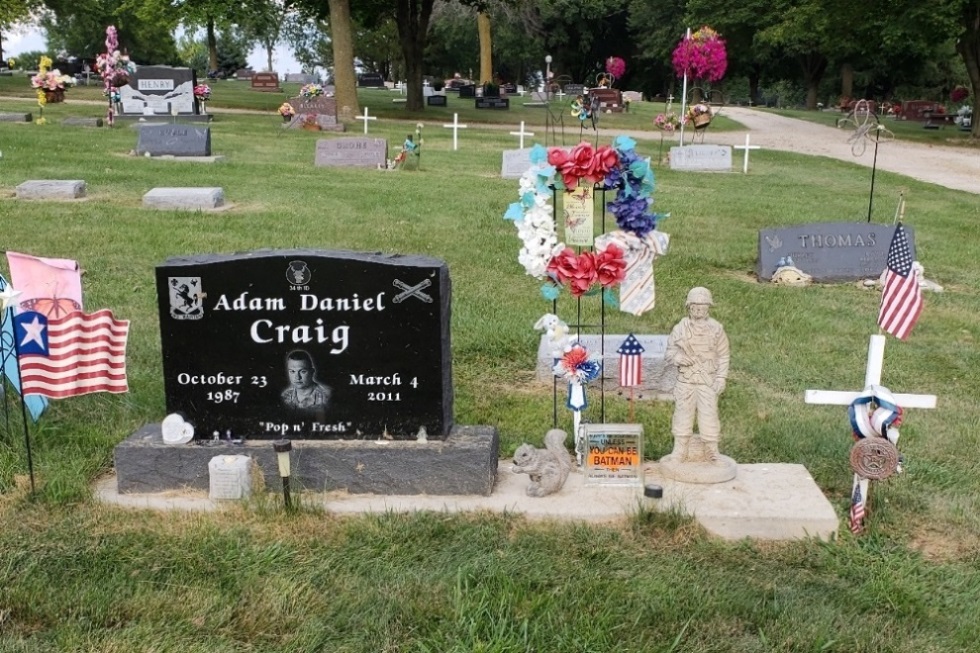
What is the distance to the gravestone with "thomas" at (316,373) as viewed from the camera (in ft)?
18.1

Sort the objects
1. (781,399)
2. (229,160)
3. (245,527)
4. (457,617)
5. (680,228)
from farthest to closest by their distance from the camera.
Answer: (229,160)
(680,228)
(781,399)
(245,527)
(457,617)

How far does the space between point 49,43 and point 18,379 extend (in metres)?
96.3

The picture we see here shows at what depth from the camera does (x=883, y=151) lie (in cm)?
3216

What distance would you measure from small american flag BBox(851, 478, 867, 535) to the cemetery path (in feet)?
63.6

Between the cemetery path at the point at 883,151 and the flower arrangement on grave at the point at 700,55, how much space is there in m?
2.82

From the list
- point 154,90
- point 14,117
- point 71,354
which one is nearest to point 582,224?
point 71,354

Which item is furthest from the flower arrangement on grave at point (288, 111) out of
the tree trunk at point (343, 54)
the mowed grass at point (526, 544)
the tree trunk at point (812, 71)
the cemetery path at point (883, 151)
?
the tree trunk at point (812, 71)

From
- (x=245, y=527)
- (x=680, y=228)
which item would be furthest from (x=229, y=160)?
(x=245, y=527)

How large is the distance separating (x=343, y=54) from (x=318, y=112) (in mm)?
3156

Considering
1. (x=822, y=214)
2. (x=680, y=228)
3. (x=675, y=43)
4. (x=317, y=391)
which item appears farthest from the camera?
(x=675, y=43)

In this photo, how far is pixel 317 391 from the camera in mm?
5645

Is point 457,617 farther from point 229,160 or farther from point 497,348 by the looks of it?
point 229,160

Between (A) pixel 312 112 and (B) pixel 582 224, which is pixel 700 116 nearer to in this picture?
(A) pixel 312 112

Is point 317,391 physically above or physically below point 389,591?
above
